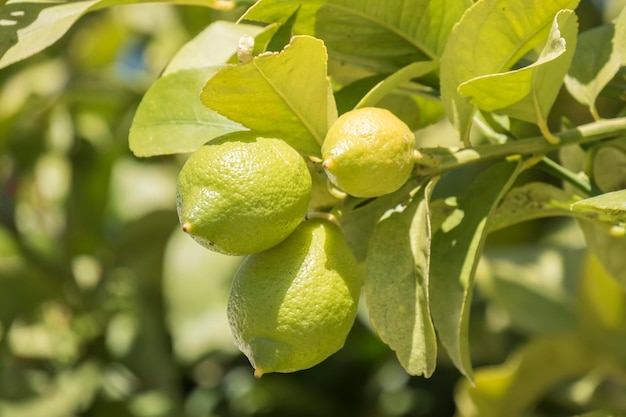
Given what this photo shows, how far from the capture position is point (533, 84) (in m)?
0.76

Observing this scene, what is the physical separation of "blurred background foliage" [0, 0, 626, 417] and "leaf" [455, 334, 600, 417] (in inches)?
0.4

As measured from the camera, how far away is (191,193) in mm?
713

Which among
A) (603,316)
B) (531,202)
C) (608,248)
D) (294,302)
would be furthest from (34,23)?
(603,316)

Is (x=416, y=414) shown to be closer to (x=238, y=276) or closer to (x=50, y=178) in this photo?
(x=50, y=178)

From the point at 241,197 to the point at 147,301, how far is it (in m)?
1.17

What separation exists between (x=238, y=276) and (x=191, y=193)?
0.27ft

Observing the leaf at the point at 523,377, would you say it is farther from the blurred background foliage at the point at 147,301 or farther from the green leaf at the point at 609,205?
the green leaf at the point at 609,205

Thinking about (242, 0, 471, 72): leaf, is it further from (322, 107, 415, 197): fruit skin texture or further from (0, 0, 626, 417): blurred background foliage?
(0, 0, 626, 417): blurred background foliage

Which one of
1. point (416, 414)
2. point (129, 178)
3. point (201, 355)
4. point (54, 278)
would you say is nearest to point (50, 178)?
point (129, 178)

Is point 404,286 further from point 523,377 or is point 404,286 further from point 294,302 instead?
point 523,377

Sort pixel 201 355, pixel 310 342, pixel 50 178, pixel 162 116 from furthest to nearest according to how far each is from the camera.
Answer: pixel 50 178 < pixel 201 355 < pixel 162 116 < pixel 310 342

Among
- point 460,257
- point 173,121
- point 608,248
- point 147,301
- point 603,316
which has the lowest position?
point 147,301

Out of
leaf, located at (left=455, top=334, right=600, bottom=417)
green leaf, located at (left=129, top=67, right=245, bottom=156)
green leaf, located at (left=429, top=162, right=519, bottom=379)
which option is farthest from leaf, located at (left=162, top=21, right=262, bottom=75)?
leaf, located at (left=455, top=334, right=600, bottom=417)

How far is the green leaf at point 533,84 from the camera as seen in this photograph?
0.70 metres
